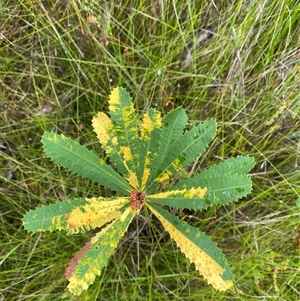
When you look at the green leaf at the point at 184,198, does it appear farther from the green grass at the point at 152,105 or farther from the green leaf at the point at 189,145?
the green grass at the point at 152,105

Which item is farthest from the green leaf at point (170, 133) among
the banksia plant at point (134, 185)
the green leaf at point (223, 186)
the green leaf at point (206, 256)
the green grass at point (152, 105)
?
the green grass at point (152, 105)

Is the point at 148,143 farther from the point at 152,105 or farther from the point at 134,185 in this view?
the point at 152,105

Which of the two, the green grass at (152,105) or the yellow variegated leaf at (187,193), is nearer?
the yellow variegated leaf at (187,193)

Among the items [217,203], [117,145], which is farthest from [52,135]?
[217,203]

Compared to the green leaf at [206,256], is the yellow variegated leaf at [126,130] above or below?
above

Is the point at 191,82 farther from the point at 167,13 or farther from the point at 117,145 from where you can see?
the point at 117,145

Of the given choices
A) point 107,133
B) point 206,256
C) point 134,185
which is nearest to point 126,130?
point 107,133
